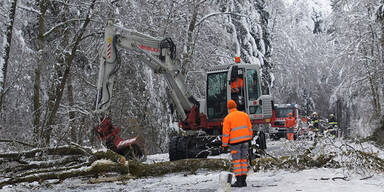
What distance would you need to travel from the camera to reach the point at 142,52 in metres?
11.0

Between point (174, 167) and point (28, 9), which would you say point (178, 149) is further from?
point (28, 9)

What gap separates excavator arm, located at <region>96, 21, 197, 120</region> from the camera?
33.3ft

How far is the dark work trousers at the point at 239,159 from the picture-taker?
7.23 metres

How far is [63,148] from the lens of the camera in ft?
29.6

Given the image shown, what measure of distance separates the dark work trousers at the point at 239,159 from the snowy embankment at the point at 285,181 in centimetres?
29

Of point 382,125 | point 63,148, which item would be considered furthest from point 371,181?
point 63,148

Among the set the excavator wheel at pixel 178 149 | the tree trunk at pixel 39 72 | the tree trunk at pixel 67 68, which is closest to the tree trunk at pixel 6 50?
the tree trunk at pixel 39 72

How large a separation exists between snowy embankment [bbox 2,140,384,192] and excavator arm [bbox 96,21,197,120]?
2248mm

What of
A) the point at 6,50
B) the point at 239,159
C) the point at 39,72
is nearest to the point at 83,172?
the point at 239,159

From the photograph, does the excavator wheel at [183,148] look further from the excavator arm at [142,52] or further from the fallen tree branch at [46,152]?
the fallen tree branch at [46,152]

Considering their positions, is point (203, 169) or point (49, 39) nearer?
point (203, 169)

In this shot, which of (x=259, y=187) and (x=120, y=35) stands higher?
(x=120, y=35)

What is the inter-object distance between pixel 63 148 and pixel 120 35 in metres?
3.10

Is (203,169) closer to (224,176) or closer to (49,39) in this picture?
(224,176)
